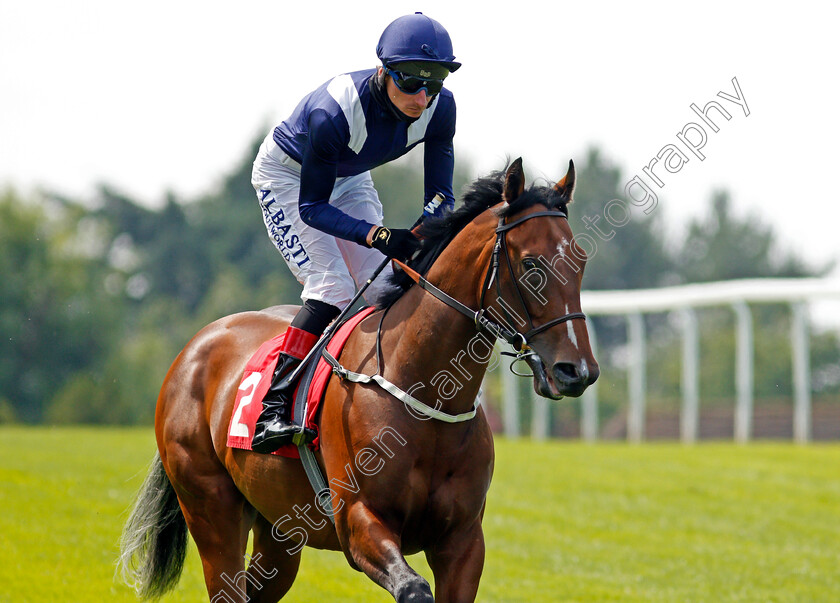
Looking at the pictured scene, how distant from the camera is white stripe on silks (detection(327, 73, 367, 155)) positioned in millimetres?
4633

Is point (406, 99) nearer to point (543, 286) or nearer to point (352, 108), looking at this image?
point (352, 108)

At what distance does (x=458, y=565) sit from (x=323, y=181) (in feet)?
6.35

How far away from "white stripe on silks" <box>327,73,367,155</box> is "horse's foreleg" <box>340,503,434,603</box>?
179cm

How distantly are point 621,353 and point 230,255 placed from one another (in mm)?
22618

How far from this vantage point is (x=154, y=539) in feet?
19.8

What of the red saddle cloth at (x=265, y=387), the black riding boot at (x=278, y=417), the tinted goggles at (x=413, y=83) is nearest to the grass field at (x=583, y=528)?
the red saddle cloth at (x=265, y=387)

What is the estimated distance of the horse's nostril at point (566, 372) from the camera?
144 inches

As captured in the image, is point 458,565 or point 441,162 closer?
point 458,565

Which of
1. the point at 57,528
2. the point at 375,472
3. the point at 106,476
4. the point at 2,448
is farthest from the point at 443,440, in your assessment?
the point at 2,448

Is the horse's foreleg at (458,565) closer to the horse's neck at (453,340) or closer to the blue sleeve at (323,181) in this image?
the horse's neck at (453,340)

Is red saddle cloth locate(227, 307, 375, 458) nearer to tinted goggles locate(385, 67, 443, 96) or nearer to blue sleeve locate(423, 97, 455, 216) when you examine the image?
blue sleeve locate(423, 97, 455, 216)

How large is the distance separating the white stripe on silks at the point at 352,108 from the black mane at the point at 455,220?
0.56m

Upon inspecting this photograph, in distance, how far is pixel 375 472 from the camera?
415cm

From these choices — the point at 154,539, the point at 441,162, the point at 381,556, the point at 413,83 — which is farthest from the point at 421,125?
the point at 154,539
